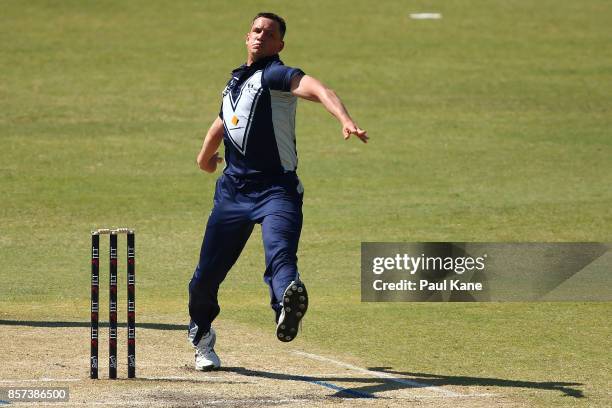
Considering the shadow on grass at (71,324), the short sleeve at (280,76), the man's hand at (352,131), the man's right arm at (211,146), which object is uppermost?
the short sleeve at (280,76)

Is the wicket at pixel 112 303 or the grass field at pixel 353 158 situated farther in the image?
the grass field at pixel 353 158

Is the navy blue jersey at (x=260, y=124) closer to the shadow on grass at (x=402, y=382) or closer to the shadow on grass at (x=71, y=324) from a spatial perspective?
the shadow on grass at (x=402, y=382)

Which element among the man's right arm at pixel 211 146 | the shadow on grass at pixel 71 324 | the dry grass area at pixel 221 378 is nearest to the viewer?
the dry grass area at pixel 221 378

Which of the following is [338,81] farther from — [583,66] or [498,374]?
[498,374]

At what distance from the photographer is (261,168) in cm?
937

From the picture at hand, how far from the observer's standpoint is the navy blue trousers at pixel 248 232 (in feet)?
29.4

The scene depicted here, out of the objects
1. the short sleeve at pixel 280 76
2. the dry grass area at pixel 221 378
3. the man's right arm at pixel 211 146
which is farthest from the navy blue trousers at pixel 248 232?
the short sleeve at pixel 280 76

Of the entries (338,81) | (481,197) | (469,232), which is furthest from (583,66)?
(469,232)

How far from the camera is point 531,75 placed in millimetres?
30125

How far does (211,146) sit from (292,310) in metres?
2.05

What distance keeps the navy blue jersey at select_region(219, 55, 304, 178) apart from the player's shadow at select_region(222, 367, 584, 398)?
5.16 ft

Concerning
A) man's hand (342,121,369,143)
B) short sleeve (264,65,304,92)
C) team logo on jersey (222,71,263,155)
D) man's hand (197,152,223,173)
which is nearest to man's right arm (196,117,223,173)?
man's hand (197,152,223,173)

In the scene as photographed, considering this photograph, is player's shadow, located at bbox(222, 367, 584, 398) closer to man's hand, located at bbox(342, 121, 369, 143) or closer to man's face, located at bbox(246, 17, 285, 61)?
man's hand, located at bbox(342, 121, 369, 143)

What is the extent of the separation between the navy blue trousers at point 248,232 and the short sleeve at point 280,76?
2.38ft
